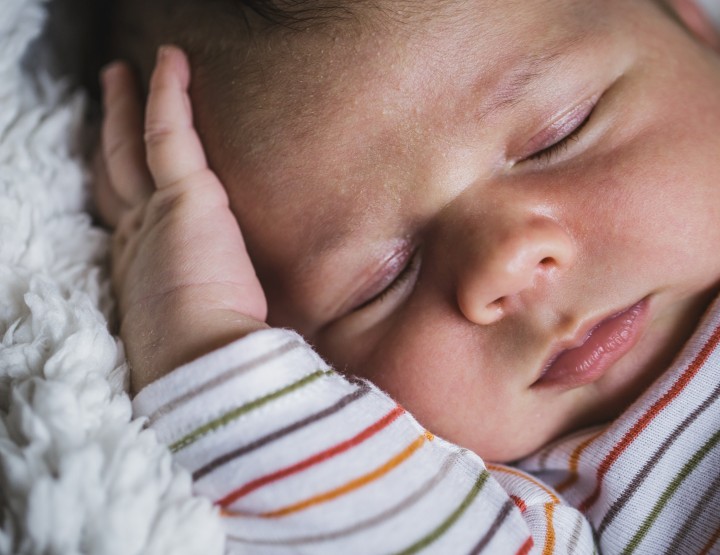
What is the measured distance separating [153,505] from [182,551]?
5 cm

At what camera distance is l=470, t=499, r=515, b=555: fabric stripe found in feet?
2.39

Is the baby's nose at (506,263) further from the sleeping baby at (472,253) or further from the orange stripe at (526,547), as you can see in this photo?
the orange stripe at (526,547)

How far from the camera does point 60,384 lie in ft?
2.36

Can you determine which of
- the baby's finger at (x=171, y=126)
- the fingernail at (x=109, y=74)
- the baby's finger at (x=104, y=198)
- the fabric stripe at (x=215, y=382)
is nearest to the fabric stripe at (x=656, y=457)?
the fabric stripe at (x=215, y=382)

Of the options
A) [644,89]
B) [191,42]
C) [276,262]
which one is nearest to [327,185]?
[276,262]

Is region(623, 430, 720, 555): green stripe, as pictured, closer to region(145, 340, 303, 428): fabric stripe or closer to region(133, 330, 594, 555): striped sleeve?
region(133, 330, 594, 555): striped sleeve

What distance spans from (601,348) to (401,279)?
0.26 m

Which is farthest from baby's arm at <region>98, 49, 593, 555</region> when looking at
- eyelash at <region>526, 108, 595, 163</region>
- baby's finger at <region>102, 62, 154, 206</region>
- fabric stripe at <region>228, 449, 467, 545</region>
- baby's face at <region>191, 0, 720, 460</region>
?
eyelash at <region>526, 108, 595, 163</region>

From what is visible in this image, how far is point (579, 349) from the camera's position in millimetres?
892

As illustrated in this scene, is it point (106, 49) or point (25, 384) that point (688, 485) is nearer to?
point (25, 384)

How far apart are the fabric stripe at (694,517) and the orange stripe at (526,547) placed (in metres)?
0.21

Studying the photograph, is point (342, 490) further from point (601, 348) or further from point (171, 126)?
point (171, 126)

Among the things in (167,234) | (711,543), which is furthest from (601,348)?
(167,234)

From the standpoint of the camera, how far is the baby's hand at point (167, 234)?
85 centimetres
